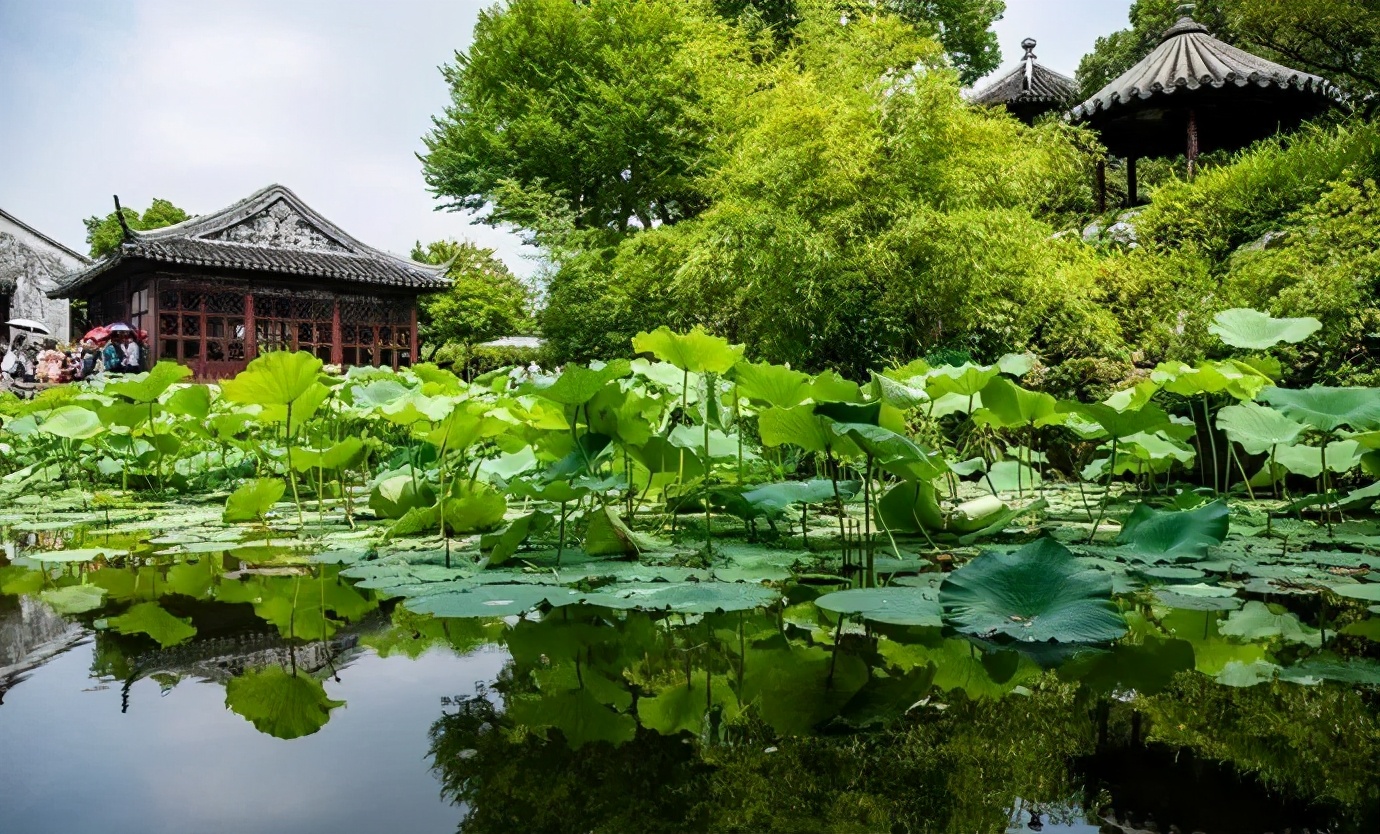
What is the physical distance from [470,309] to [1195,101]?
12.8 meters

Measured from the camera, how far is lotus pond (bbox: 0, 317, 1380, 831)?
2.11 feet

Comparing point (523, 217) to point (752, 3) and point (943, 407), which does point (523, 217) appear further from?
point (943, 407)

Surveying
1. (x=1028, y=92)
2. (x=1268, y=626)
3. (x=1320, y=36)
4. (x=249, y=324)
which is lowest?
(x=1268, y=626)

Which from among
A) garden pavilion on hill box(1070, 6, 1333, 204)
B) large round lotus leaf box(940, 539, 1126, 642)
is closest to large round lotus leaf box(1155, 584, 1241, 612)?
large round lotus leaf box(940, 539, 1126, 642)

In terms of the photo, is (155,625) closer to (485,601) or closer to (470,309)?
(485,601)

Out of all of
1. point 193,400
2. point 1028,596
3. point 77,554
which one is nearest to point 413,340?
point 193,400

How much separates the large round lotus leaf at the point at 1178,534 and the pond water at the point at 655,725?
0.32 m

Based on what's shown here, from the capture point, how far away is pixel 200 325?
12.7 metres

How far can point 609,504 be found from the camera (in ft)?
8.39

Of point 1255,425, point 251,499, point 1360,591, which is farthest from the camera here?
point 251,499

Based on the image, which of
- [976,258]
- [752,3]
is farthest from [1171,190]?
[752,3]

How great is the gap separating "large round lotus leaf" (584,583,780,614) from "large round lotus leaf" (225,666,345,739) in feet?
1.44

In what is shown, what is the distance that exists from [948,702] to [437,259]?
21279 millimetres

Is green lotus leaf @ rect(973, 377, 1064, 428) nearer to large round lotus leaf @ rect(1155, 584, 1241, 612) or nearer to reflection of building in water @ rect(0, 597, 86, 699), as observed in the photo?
large round lotus leaf @ rect(1155, 584, 1241, 612)
